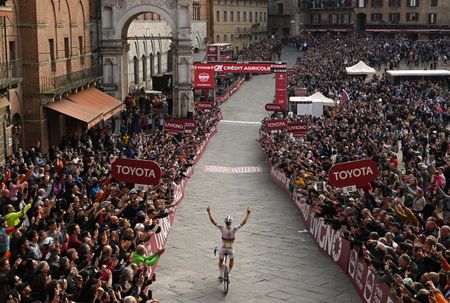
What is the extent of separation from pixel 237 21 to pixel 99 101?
52.5 meters

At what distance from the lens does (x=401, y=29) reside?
93.8 metres

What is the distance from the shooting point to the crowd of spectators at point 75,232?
1162cm

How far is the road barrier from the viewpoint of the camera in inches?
573

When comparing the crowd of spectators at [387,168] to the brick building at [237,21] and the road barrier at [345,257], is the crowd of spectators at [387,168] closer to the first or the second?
the road barrier at [345,257]

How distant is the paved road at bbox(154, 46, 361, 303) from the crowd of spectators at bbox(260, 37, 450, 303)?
1.10 metres

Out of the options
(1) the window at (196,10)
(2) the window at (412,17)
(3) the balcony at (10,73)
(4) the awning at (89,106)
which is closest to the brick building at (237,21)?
(1) the window at (196,10)

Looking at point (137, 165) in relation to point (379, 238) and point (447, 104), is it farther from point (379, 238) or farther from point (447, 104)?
point (447, 104)

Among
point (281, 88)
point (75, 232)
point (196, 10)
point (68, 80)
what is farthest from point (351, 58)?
point (75, 232)

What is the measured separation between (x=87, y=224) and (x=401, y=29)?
83236 mm

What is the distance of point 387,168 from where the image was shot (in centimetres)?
2531

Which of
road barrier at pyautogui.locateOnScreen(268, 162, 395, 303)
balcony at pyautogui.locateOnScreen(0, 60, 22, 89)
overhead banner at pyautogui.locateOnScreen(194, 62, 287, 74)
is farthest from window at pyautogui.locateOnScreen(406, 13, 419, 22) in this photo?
road barrier at pyautogui.locateOnScreen(268, 162, 395, 303)

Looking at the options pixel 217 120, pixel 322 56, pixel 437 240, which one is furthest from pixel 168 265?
pixel 322 56

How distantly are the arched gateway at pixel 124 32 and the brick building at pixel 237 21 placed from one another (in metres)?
35.1

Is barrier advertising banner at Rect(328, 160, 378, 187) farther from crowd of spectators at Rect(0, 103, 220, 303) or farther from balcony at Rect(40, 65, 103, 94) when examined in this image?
balcony at Rect(40, 65, 103, 94)
